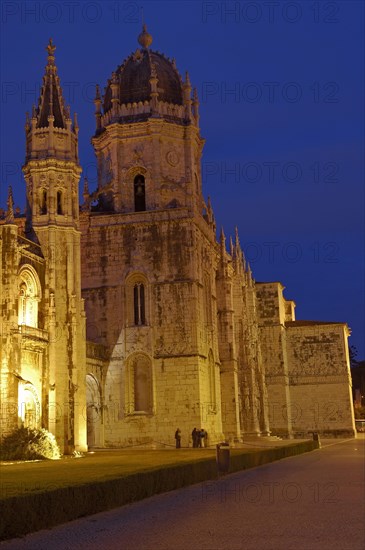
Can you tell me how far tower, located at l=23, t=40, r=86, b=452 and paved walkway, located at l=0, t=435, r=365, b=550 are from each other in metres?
15.4

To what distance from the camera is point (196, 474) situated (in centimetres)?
2247

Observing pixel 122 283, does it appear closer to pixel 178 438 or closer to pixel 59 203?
pixel 59 203

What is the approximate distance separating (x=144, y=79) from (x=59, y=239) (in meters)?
17.5

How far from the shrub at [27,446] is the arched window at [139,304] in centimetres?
1514

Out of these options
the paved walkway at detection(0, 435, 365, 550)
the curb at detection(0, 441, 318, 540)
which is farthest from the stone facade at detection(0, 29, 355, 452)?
the paved walkway at detection(0, 435, 365, 550)

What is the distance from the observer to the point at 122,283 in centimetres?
4684

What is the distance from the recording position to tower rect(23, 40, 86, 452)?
35688 millimetres

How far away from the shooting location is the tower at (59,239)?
35688 mm

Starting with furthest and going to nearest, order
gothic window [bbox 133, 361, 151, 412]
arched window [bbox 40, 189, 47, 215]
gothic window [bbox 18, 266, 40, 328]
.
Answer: gothic window [bbox 133, 361, 151, 412] → arched window [bbox 40, 189, 47, 215] → gothic window [bbox 18, 266, 40, 328]

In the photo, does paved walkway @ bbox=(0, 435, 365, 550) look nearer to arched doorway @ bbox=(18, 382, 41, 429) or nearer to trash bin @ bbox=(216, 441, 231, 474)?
trash bin @ bbox=(216, 441, 231, 474)

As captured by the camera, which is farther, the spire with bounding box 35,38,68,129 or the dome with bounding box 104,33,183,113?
the dome with bounding box 104,33,183,113

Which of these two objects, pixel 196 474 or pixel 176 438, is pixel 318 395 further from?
pixel 196 474

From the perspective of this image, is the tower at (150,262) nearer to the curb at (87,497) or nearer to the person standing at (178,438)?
the person standing at (178,438)

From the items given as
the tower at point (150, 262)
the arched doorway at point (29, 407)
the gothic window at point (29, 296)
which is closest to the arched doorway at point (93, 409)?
the tower at point (150, 262)
